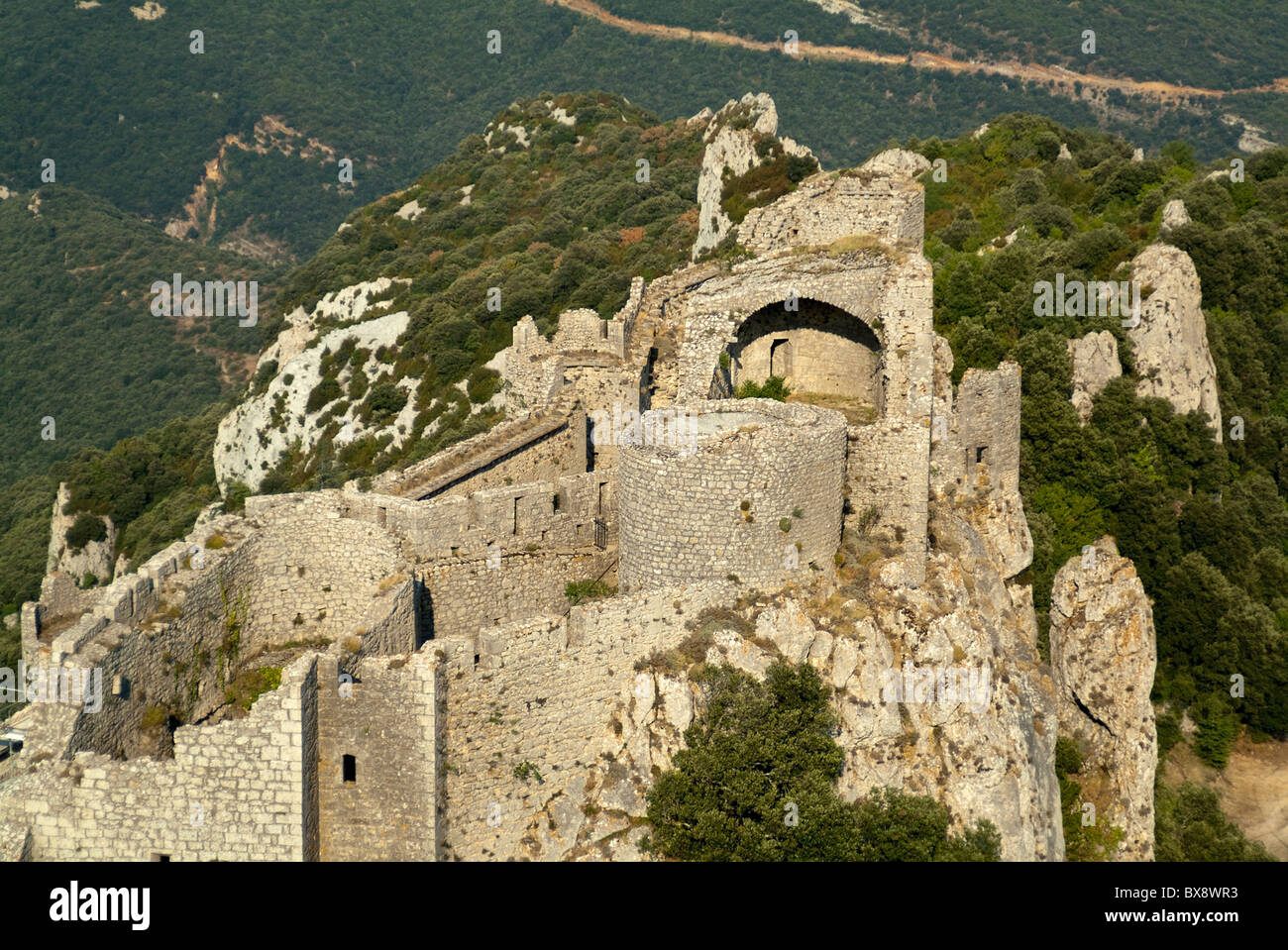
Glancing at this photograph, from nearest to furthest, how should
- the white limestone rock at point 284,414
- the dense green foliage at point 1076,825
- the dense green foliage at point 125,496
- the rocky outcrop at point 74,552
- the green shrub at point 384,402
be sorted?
the dense green foliage at point 1076,825 → the green shrub at point 384,402 → the white limestone rock at point 284,414 → the dense green foliage at point 125,496 → the rocky outcrop at point 74,552

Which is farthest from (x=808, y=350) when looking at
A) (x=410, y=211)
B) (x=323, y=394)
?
(x=410, y=211)

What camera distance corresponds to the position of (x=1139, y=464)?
38.5 metres

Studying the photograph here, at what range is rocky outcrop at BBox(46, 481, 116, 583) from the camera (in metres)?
68.8

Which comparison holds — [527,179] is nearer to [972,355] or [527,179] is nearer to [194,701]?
[972,355]

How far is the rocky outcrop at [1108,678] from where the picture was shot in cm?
3023

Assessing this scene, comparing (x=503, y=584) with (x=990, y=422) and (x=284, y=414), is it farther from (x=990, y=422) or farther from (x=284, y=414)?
(x=284, y=414)

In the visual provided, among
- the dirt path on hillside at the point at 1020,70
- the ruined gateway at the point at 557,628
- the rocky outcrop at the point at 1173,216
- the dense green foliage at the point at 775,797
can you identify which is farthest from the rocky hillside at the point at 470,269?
the dirt path on hillside at the point at 1020,70

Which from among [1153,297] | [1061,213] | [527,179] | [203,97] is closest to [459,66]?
[203,97]

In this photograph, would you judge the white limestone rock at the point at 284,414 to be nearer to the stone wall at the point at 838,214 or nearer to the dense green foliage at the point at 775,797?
the stone wall at the point at 838,214

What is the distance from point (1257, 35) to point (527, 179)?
81.1 m

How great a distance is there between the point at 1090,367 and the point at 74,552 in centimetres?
5064

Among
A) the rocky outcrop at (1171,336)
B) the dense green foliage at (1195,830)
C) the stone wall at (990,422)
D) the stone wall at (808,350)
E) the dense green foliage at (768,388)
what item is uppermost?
the rocky outcrop at (1171,336)

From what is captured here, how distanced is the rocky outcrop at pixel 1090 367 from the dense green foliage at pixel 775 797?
18.9m

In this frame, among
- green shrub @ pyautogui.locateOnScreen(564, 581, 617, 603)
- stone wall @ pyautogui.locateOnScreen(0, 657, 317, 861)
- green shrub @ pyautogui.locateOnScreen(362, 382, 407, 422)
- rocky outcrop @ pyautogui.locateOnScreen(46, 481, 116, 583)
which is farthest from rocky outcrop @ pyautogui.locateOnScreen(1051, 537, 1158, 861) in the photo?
rocky outcrop @ pyautogui.locateOnScreen(46, 481, 116, 583)
